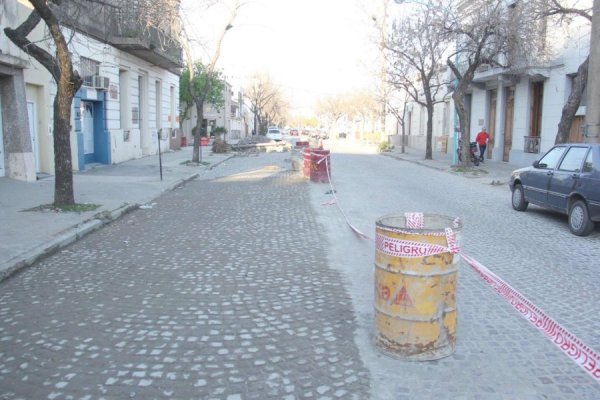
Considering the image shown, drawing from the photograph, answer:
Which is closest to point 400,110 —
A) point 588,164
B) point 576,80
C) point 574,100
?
point 576,80

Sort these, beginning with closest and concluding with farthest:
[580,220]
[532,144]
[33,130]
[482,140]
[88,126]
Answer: [580,220], [33,130], [88,126], [532,144], [482,140]

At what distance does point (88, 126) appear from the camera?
21.5m

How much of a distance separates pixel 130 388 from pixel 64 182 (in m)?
8.15

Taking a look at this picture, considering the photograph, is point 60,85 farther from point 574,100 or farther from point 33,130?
point 574,100

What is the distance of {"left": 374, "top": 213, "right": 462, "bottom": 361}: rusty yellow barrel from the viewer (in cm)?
392

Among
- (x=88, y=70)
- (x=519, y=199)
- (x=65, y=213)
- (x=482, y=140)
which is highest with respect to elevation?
(x=88, y=70)

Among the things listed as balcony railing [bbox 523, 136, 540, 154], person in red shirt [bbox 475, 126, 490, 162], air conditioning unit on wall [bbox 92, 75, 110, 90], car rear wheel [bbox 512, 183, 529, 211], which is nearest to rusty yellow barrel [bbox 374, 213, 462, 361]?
car rear wheel [bbox 512, 183, 529, 211]

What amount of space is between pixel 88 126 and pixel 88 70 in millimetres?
2642

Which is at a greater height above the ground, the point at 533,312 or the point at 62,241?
the point at 533,312

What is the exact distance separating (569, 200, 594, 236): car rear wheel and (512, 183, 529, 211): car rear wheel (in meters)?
2.26

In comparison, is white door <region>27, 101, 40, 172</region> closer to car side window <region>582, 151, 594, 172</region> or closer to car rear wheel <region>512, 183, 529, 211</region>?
car rear wheel <region>512, 183, 529, 211</region>

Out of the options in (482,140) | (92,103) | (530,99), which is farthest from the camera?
(482,140)

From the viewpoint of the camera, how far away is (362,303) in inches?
215

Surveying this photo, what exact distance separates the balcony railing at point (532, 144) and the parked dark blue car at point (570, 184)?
12598 millimetres
